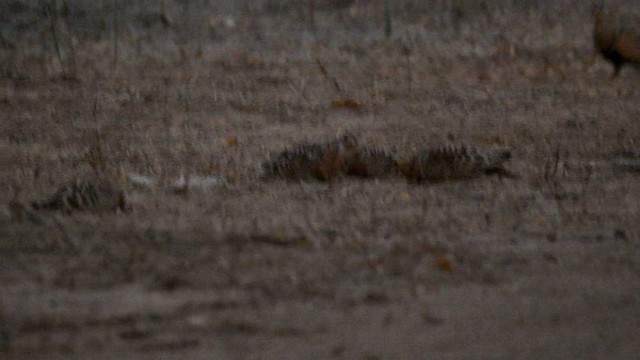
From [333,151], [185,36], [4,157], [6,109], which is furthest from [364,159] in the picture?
[185,36]

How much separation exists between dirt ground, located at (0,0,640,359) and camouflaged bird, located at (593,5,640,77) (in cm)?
11

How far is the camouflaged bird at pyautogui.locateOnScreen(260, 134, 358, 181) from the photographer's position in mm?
5004

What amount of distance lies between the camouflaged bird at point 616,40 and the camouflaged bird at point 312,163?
2.95 metres

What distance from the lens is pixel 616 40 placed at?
24.8 ft

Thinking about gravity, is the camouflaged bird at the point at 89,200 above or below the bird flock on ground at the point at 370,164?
above

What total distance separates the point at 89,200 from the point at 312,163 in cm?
103

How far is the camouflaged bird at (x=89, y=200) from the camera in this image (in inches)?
169

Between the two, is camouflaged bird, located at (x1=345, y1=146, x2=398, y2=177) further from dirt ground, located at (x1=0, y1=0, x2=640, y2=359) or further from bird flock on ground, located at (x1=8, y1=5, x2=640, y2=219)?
dirt ground, located at (x1=0, y1=0, x2=640, y2=359)

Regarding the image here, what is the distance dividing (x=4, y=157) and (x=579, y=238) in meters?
2.62

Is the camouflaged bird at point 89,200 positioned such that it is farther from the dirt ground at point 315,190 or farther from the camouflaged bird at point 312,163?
the camouflaged bird at point 312,163

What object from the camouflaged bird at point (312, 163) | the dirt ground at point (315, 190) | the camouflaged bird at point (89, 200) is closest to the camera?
the dirt ground at point (315, 190)

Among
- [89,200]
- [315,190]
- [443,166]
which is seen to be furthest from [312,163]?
[89,200]

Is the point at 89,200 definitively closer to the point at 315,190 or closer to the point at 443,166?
the point at 315,190

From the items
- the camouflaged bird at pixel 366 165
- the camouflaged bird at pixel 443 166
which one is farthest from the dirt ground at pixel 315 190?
the camouflaged bird at pixel 366 165
